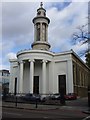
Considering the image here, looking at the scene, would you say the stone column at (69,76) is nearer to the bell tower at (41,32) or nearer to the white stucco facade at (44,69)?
the white stucco facade at (44,69)

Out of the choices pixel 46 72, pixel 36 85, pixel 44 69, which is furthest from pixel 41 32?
pixel 36 85

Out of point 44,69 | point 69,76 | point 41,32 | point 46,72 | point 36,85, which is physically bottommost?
point 36,85

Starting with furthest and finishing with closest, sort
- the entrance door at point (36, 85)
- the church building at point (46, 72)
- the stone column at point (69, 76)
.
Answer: the entrance door at point (36, 85)
the church building at point (46, 72)
the stone column at point (69, 76)

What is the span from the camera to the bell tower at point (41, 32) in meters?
61.5

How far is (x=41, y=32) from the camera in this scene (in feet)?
204

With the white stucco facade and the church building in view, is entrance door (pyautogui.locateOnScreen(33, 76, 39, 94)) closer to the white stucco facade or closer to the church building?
the church building

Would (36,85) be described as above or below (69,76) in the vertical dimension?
below

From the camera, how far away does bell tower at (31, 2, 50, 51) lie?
202 ft

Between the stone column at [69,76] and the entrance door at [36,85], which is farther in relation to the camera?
the entrance door at [36,85]

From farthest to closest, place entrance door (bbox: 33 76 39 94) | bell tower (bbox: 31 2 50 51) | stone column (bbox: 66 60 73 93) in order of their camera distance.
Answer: bell tower (bbox: 31 2 50 51) < entrance door (bbox: 33 76 39 94) < stone column (bbox: 66 60 73 93)

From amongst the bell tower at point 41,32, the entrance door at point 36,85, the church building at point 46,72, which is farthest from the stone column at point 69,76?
the bell tower at point 41,32

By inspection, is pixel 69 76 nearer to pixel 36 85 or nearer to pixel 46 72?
pixel 46 72

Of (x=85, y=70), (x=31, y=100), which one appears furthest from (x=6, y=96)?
(x=85, y=70)

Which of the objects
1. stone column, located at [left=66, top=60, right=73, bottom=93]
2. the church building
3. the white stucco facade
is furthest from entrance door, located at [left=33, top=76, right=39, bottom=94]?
stone column, located at [left=66, top=60, right=73, bottom=93]
